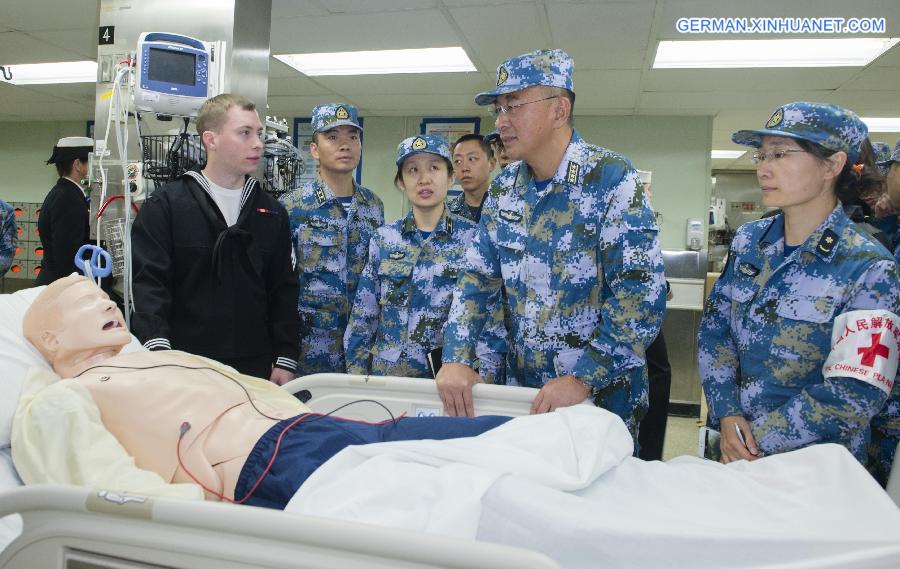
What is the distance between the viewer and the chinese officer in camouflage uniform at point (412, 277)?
2.56m

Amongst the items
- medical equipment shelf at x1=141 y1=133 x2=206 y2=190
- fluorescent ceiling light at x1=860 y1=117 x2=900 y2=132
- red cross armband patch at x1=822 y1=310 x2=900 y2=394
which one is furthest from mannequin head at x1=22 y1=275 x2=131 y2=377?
fluorescent ceiling light at x1=860 y1=117 x2=900 y2=132

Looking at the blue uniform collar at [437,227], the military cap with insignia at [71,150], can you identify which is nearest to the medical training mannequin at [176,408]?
the blue uniform collar at [437,227]

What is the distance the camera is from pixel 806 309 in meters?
1.70

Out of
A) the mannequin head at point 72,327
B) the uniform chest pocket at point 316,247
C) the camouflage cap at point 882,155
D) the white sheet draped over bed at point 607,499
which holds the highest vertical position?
the camouflage cap at point 882,155

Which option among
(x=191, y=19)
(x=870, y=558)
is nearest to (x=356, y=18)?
(x=191, y=19)

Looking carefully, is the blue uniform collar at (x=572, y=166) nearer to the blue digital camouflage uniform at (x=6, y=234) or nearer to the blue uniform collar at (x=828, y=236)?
the blue uniform collar at (x=828, y=236)

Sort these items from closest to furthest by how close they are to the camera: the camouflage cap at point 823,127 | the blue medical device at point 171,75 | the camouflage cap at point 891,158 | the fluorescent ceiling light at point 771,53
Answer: the camouflage cap at point 823,127
the camouflage cap at point 891,158
the blue medical device at point 171,75
the fluorescent ceiling light at point 771,53

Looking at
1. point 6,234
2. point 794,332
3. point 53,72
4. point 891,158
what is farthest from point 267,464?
point 53,72

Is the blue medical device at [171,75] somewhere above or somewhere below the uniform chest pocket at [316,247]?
above

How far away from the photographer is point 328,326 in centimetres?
278

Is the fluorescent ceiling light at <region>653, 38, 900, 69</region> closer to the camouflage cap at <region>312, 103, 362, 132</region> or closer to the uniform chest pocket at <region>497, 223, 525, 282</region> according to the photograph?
the camouflage cap at <region>312, 103, 362, 132</region>

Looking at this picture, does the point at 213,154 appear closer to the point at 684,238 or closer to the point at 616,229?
the point at 616,229

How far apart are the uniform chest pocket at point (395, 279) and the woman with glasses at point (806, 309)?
3.83 ft

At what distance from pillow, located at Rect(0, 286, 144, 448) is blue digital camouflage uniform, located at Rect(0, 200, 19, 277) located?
3.33m
